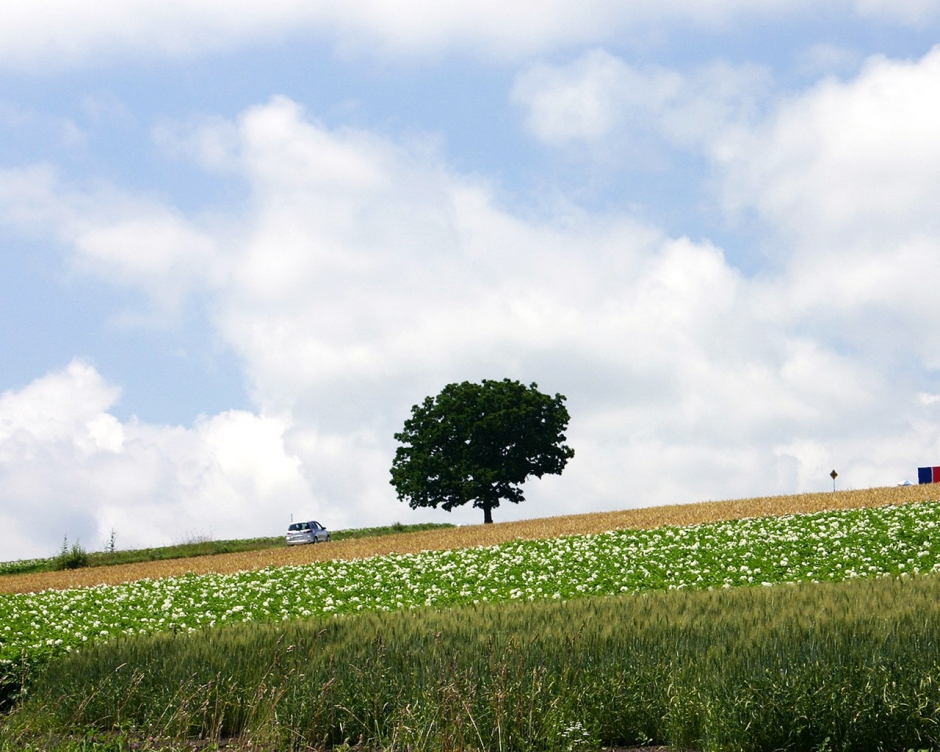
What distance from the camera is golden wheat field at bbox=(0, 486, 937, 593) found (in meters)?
36.6

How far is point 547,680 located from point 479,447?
47.5m

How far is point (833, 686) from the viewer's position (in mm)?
8367

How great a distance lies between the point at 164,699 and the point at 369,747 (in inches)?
121

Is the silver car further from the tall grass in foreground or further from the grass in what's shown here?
the tall grass in foreground

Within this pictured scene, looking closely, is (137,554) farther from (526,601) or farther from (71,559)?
(526,601)

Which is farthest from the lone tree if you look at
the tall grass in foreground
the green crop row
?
the tall grass in foreground

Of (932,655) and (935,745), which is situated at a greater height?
(932,655)

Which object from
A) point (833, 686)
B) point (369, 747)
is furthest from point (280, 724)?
point (833, 686)

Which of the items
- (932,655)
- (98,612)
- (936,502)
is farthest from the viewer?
(936,502)

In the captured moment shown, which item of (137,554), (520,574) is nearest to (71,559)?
(137,554)

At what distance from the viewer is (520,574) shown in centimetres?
2625

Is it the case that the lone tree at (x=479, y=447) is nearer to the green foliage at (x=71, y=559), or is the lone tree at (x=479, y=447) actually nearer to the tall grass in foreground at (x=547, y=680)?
the green foliage at (x=71, y=559)

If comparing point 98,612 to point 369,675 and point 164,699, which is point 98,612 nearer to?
point 164,699

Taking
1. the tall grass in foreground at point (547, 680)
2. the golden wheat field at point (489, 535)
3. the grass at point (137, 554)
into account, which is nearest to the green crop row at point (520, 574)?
the golden wheat field at point (489, 535)
